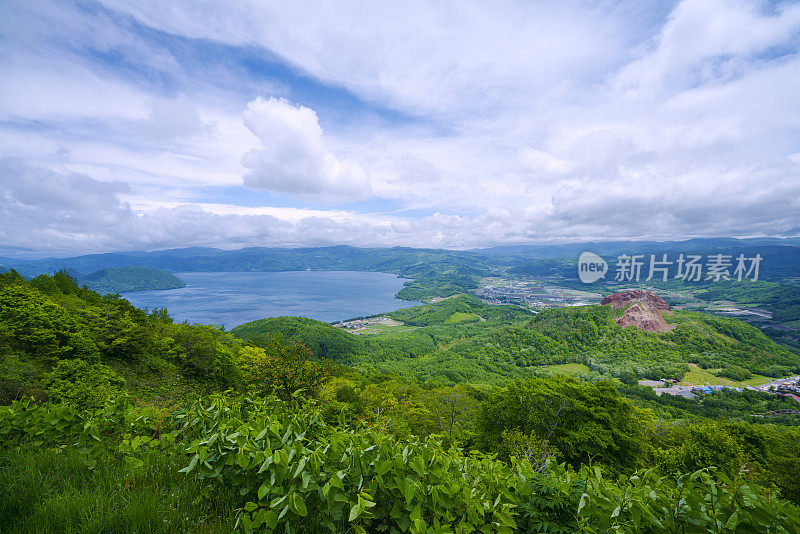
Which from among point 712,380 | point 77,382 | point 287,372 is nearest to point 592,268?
point 712,380

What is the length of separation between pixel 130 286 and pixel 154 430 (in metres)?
242

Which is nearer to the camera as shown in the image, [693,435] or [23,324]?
[23,324]

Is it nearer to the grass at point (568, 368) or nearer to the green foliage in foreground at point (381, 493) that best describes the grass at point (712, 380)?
the grass at point (568, 368)

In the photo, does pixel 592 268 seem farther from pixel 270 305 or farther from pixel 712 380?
pixel 270 305

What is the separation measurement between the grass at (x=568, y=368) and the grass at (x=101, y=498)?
80.8m

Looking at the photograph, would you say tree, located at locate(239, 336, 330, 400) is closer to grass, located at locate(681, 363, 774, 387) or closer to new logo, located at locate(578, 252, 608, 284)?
grass, located at locate(681, 363, 774, 387)

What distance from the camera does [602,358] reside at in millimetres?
77625

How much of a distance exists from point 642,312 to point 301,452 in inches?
4629

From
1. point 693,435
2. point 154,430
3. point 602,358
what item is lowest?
point 602,358

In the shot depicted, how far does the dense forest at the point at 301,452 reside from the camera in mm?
1880

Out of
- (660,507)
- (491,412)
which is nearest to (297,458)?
(660,507)

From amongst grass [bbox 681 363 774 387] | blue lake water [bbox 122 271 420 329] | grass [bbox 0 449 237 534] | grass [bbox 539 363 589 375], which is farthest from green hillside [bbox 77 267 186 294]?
grass [bbox 681 363 774 387]

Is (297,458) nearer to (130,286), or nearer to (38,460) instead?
(38,460)

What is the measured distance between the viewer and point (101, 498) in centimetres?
210
